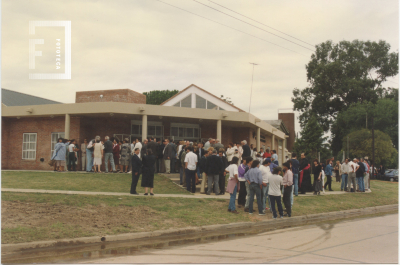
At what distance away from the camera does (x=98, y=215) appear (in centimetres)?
1040

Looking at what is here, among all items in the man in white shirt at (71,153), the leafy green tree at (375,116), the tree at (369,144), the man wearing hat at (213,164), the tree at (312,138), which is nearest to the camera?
the man wearing hat at (213,164)

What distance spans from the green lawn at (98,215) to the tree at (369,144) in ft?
112

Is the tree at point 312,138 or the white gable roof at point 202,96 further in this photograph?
the tree at point 312,138

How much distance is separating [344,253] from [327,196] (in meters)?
11.5

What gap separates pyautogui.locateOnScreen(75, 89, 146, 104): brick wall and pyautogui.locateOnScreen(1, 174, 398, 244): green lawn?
686 inches

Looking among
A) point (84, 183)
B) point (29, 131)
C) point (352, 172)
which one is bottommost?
point (84, 183)

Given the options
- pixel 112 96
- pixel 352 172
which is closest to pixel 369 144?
pixel 352 172

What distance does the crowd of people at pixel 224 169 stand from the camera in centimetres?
1254

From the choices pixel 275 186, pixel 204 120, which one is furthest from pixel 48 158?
pixel 275 186

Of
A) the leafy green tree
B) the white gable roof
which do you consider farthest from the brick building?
the leafy green tree

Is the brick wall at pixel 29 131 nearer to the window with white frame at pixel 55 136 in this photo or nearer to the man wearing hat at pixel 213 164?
the window with white frame at pixel 55 136

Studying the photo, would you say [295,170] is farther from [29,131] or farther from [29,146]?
[29,131]

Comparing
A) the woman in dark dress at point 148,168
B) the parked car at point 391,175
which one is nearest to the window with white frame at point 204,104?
the parked car at point 391,175

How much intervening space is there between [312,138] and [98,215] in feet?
155
